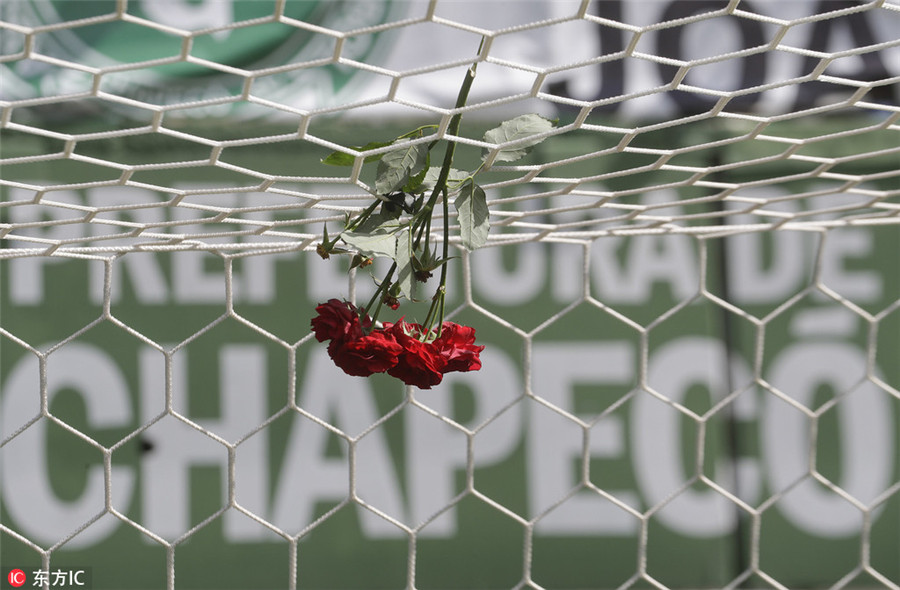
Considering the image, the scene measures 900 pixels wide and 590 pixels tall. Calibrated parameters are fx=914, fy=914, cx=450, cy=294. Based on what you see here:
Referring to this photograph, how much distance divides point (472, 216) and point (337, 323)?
0.35ft

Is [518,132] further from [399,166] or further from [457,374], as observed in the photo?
[457,374]

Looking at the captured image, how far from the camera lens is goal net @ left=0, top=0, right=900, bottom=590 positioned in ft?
5.10

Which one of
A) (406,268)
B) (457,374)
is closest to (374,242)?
(406,268)

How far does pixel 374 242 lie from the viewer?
0.54 m

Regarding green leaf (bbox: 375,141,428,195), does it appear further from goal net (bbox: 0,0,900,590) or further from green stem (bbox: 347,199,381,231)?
goal net (bbox: 0,0,900,590)

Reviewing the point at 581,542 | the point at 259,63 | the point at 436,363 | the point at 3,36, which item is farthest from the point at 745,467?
the point at 3,36

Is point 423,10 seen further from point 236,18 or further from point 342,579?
point 342,579

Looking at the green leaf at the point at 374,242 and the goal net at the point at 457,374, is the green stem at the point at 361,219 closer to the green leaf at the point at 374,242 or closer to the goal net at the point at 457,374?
the green leaf at the point at 374,242

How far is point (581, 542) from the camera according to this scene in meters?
1.61

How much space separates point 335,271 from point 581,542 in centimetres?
64

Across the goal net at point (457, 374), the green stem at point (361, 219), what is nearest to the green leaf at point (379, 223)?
the green stem at point (361, 219)

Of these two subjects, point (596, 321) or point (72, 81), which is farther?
point (596, 321)

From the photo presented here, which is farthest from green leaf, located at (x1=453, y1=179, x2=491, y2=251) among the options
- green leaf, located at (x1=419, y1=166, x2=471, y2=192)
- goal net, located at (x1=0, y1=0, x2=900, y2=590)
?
goal net, located at (x1=0, y1=0, x2=900, y2=590)

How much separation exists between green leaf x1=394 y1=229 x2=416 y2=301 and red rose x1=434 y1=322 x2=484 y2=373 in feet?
0.11
